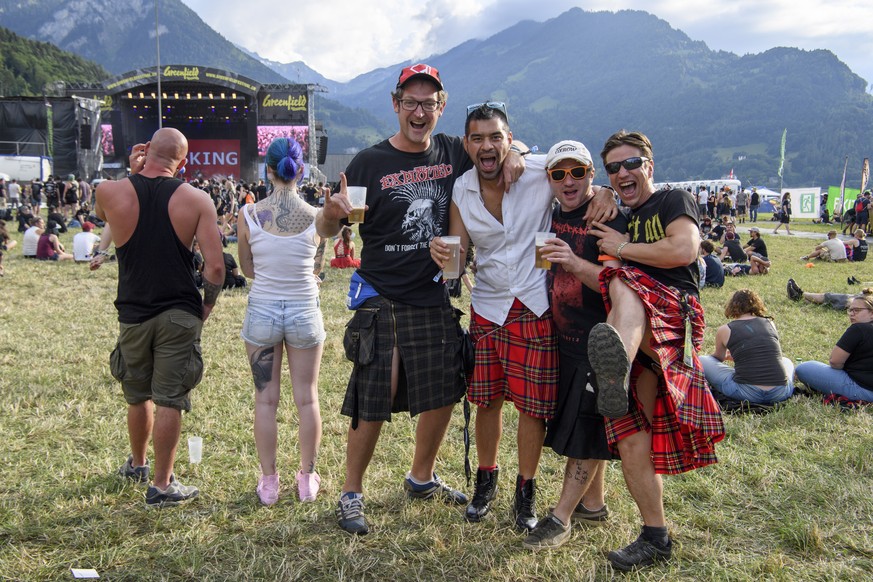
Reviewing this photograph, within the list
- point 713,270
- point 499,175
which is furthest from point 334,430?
point 713,270

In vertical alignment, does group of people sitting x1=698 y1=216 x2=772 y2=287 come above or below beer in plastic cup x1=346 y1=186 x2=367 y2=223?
below

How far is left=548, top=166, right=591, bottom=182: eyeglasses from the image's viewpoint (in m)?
2.95

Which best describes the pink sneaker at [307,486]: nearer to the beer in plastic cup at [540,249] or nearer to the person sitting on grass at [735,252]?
the beer in plastic cup at [540,249]

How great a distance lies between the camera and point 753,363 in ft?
16.6

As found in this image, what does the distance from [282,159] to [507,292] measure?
1500 millimetres

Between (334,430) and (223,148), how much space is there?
42733mm

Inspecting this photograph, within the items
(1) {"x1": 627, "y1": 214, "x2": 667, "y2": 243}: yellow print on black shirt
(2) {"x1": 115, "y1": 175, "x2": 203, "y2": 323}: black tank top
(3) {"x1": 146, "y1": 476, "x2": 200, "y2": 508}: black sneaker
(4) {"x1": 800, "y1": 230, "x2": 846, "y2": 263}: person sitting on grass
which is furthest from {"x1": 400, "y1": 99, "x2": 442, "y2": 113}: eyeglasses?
(4) {"x1": 800, "y1": 230, "x2": 846, "y2": 263}: person sitting on grass

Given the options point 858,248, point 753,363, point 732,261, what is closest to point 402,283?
point 753,363

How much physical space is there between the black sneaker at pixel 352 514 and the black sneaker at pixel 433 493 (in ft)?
1.17

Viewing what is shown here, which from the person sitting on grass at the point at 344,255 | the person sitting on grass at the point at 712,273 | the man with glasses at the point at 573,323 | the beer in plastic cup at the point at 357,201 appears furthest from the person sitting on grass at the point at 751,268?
the beer in plastic cup at the point at 357,201

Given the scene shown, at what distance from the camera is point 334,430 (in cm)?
457

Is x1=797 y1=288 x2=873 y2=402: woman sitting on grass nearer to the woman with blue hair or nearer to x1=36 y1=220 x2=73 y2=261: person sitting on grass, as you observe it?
the woman with blue hair

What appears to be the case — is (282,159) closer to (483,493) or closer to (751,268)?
(483,493)

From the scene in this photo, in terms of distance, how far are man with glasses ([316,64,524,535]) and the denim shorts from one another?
37 centimetres
